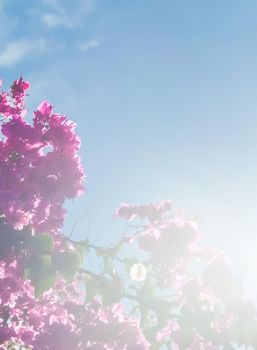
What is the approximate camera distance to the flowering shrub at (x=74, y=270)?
449cm

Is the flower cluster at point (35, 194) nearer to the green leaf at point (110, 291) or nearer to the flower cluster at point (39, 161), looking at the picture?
the flower cluster at point (39, 161)

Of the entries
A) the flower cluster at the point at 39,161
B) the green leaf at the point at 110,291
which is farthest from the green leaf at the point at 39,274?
the green leaf at the point at 110,291

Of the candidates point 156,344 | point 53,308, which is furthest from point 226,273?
point 53,308

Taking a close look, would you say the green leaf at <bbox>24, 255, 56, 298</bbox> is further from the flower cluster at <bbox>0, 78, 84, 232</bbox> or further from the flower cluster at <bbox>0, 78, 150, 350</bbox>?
the flower cluster at <bbox>0, 78, 84, 232</bbox>

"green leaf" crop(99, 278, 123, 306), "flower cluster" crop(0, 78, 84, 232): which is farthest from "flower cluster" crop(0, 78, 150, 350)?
"green leaf" crop(99, 278, 123, 306)

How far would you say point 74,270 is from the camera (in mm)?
4516

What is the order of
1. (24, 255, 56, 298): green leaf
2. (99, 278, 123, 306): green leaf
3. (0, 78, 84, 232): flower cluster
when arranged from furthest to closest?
(99, 278, 123, 306): green leaf
(0, 78, 84, 232): flower cluster
(24, 255, 56, 298): green leaf

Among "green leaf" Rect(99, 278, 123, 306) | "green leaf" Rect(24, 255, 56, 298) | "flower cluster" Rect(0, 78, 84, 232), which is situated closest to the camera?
"green leaf" Rect(24, 255, 56, 298)

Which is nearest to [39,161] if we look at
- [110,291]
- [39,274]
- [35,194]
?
[35,194]

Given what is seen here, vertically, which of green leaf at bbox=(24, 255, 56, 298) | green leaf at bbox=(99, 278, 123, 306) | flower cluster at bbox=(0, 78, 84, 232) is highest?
flower cluster at bbox=(0, 78, 84, 232)

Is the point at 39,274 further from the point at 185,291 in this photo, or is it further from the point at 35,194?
the point at 185,291

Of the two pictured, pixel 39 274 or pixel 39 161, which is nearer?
pixel 39 274

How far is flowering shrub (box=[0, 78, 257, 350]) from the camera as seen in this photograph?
4.49m

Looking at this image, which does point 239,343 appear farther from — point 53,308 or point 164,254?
point 53,308
